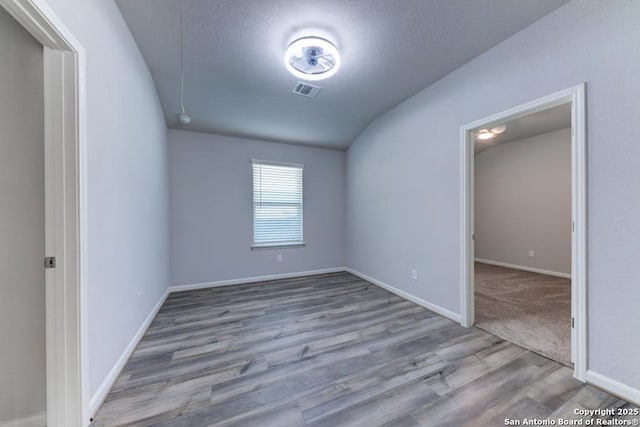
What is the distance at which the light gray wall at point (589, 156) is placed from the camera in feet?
4.80

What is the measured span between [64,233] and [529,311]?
4.20 meters

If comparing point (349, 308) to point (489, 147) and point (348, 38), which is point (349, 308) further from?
point (489, 147)

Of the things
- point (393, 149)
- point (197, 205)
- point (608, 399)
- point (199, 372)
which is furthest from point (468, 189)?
point (197, 205)

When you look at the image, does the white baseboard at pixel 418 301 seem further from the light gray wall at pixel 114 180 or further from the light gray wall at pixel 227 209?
the light gray wall at pixel 114 180

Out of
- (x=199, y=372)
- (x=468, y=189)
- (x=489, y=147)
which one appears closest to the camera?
(x=199, y=372)

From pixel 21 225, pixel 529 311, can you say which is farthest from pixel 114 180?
pixel 529 311

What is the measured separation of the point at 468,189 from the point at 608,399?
5.65ft

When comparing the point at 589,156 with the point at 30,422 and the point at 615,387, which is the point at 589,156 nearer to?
the point at 615,387

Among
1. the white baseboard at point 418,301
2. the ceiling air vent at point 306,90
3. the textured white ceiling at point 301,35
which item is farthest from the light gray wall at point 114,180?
the white baseboard at point 418,301

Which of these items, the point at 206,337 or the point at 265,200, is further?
Answer: the point at 265,200

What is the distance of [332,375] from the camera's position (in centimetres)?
170

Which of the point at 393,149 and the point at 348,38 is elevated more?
the point at 348,38

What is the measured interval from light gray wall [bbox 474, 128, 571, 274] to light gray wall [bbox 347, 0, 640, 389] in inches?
132

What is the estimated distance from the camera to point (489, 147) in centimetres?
542
